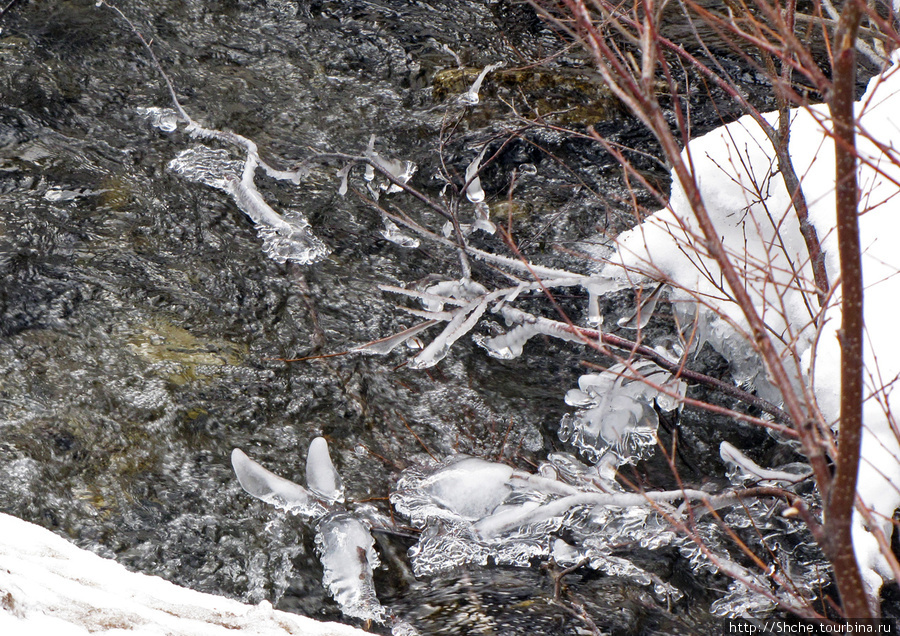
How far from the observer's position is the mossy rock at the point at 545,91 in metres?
6.65

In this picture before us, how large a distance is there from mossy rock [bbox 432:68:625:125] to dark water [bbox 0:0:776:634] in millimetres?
32

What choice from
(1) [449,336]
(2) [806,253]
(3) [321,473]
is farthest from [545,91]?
(3) [321,473]

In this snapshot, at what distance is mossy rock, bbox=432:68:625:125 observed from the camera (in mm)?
6652

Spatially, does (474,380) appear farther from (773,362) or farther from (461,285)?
(773,362)

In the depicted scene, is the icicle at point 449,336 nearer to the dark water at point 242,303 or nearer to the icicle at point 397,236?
the dark water at point 242,303

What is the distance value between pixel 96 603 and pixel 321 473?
4.38 ft

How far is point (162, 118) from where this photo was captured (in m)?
6.11

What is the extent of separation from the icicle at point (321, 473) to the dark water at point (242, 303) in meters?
0.15

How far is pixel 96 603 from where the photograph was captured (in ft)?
8.46

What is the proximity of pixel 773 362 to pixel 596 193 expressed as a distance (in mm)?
4281

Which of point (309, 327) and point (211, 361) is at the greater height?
point (309, 327)

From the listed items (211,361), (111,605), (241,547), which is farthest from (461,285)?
(111,605)

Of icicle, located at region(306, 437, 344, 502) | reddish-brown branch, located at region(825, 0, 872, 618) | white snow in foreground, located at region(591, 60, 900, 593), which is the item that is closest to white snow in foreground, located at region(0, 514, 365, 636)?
icicle, located at region(306, 437, 344, 502)

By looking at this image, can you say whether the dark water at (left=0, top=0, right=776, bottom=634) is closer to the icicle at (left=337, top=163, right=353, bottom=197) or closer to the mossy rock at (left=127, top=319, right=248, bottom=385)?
the mossy rock at (left=127, top=319, right=248, bottom=385)
